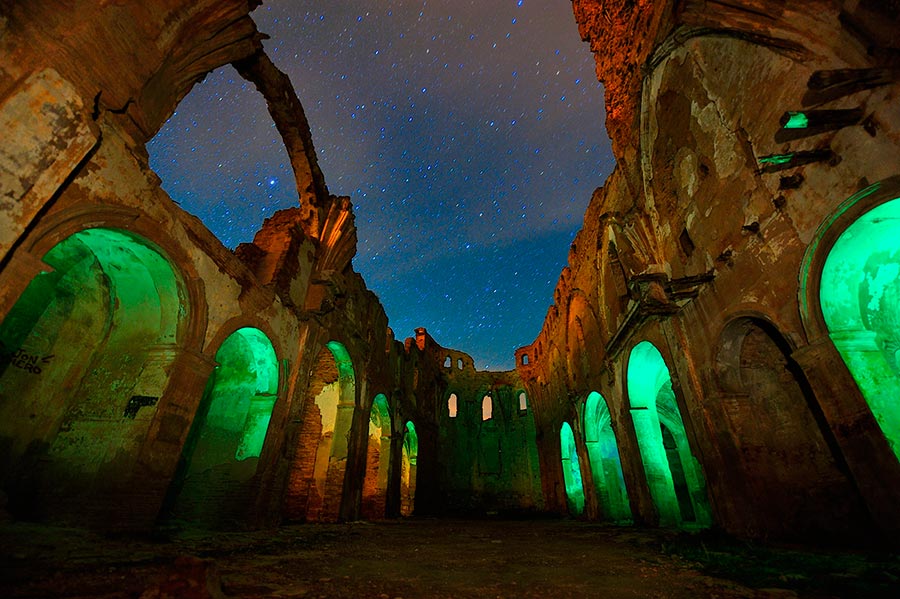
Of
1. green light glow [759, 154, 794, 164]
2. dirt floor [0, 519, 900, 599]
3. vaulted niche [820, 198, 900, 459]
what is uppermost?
green light glow [759, 154, 794, 164]

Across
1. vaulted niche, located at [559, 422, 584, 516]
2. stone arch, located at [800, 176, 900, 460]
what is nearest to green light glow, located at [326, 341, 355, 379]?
vaulted niche, located at [559, 422, 584, 516]

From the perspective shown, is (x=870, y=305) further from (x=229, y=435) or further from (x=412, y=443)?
(x=412, y=443)

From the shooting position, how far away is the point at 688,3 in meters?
6.62

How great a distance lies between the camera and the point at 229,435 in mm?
8156

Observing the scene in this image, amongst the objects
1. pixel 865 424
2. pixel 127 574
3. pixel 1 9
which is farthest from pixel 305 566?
pixel 865 424

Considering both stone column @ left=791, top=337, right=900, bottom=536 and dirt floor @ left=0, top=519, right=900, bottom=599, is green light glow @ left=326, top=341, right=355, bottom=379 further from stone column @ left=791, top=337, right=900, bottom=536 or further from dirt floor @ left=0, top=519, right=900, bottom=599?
stone column @ left=791, top=337, right=900, bottom=536

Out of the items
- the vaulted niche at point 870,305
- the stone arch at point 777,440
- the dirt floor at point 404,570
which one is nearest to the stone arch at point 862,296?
the vaulted niche at point 870,305

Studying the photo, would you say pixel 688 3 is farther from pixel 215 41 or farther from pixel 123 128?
pixel 123 128

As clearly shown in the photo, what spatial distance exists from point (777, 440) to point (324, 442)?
1132 cm

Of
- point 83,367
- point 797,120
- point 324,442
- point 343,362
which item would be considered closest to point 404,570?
point 83,367

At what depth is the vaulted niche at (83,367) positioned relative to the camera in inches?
Answer: 208

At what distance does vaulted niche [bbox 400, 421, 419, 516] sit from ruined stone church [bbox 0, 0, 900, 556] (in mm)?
7042

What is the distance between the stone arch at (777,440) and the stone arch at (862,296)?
0.88m

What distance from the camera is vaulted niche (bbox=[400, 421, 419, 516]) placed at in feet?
59.3
